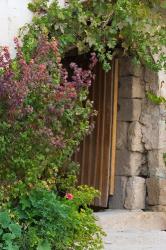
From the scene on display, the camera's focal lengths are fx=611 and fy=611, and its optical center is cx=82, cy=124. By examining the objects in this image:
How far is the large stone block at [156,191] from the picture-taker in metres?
6.86

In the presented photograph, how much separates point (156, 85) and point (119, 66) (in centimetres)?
52

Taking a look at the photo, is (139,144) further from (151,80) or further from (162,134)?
(151,80)

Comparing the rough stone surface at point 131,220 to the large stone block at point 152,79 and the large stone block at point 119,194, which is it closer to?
the large stone block at point 119,194

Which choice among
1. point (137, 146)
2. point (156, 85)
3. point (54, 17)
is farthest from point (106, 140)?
point (54, 17)

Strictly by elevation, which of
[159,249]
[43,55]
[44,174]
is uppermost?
[43,55]

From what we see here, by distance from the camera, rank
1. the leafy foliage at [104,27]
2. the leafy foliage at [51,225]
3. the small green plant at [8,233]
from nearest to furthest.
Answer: the small green plant at [8,233]
the leafy foliage at [51,225]
the leafy foliage at [104,27]

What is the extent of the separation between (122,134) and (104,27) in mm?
1489

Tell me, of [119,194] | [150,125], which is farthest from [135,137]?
[119,194]

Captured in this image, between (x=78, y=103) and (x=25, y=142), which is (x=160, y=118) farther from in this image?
(x=25, y=142)

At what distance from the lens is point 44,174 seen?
5.12 metres

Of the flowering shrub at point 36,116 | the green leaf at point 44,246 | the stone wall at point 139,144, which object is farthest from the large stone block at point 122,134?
the green leaf at point 44,246

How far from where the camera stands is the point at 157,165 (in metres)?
6.97

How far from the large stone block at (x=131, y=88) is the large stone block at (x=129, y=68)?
0.19 ft

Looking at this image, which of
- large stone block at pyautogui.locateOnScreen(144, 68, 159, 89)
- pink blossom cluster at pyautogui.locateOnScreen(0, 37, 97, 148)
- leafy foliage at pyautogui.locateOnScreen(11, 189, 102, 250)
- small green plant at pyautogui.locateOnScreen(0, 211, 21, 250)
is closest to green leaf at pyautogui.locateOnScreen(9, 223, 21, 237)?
small green plant at pyautogui.locateOnScreen(0, 211, 21, 250)
